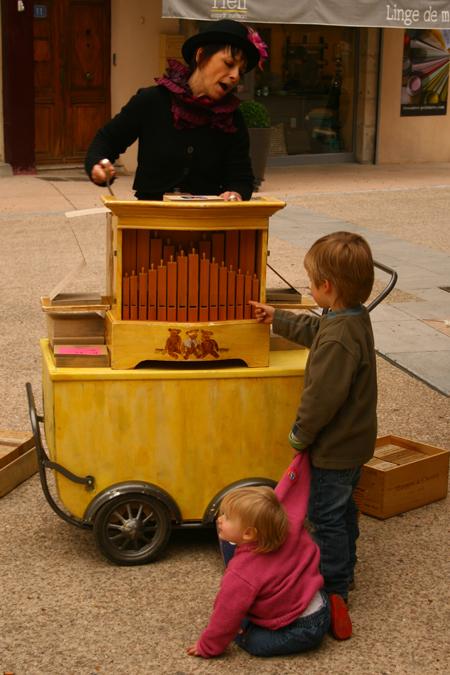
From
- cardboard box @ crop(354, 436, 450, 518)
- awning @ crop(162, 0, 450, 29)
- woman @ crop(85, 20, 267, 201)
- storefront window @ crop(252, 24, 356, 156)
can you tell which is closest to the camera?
woman @ crop(85, 20, 267, 201)


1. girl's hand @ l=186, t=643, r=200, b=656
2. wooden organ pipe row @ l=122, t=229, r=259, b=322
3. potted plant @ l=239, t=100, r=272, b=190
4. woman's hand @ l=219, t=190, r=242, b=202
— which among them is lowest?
girl's hand @ l=186, t=643, r=200, b=656

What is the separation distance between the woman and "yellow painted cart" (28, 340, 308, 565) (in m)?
0.74

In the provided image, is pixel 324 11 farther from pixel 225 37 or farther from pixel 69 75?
pixel 225 37

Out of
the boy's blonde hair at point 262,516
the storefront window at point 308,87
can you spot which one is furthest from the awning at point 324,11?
the boy's blonde hair at point 262,516

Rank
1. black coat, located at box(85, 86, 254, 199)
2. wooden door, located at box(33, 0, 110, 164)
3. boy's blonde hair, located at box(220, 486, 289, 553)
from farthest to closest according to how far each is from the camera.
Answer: wooden door, located at box(33, 0, 110, 164)
black coat, located at box(85, 86, 254, 199)
boy's blonde hair, located at box(220, 486, 289, 553)

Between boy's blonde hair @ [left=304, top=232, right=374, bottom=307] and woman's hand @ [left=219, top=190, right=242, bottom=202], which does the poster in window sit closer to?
woman's hand @ [left=219, top=190, right=242, bottom=202]

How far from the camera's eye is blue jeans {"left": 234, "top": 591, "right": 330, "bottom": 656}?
372 cm

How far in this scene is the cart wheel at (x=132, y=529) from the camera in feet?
14.1

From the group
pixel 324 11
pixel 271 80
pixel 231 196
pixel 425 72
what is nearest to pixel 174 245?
pixel 231 196

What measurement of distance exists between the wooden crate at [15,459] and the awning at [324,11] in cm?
910

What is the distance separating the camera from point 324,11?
14.5m

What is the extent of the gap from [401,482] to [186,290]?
1.29 m

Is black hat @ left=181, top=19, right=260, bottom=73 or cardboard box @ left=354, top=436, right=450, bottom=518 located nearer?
black hat @ left=181, top=19, right=260, bottom=73

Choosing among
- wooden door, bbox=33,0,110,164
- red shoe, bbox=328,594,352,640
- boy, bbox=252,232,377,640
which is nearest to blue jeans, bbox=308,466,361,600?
boy, bbox=252,232,377,640
